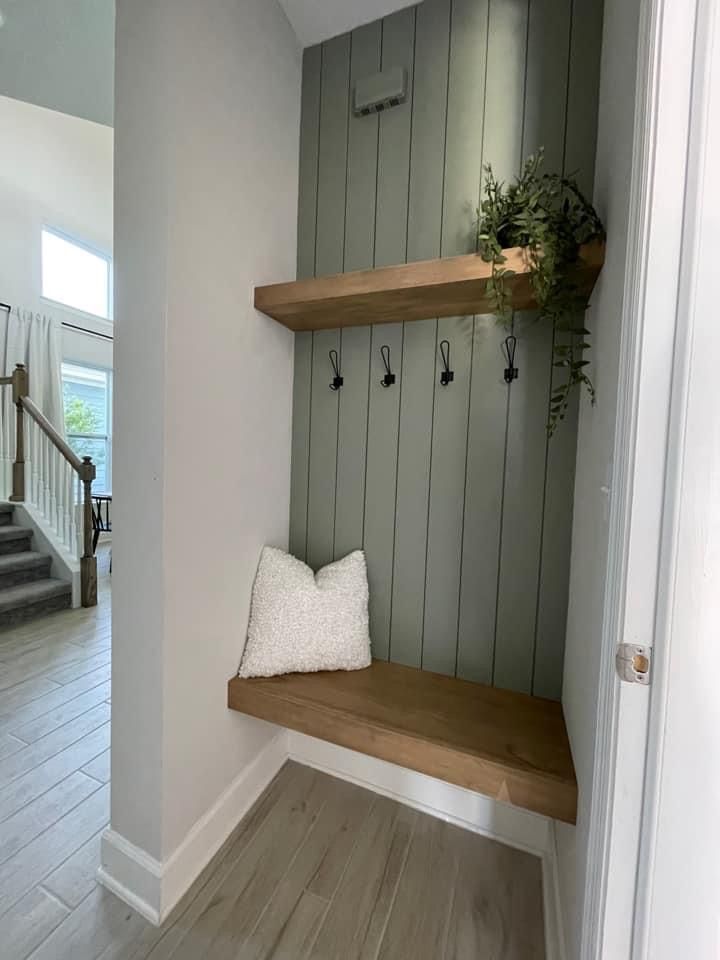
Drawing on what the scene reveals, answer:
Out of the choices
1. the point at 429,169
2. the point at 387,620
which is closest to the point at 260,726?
the point at 387,620

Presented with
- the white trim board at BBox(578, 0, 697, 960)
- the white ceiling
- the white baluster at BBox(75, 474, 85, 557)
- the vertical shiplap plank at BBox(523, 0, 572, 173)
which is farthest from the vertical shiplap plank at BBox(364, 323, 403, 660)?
the white baluster at BBox(75, 474, 85, 557)

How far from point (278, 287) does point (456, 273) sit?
1.75 ft

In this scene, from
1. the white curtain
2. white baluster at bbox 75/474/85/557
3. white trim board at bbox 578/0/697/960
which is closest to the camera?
white trim board at bbox 578/0/697/960

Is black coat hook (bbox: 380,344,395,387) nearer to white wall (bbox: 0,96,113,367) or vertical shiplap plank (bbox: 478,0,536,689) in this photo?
vertical shiplap plank (bbox: 478,0,536,689)

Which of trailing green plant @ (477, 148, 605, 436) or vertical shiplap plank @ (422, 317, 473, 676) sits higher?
trailing green plant @ (477, 148, 605, 436)

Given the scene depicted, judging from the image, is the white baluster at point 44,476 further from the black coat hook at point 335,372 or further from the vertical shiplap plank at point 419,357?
the vertical shiplap plank at point 419,357

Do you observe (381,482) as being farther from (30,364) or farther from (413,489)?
(30,364)

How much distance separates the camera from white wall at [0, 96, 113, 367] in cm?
322

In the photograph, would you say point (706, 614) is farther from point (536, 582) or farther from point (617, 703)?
point (536, 582)

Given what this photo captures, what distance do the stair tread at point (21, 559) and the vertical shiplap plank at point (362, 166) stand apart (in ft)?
10.9

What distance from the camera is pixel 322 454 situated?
59.5 inches

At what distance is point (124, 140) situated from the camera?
1.00 meters

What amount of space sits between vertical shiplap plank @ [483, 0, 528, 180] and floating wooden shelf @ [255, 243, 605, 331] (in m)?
0.42

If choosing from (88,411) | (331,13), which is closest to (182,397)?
(331,13)
